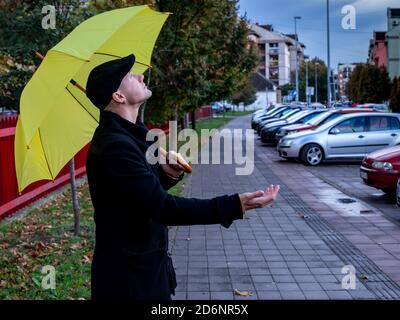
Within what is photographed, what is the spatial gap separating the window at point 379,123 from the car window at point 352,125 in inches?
9.2

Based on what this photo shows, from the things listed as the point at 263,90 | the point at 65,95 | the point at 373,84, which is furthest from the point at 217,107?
the point at 65,95

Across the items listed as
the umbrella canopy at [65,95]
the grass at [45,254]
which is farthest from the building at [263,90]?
the umbrella canopy at [65,95]

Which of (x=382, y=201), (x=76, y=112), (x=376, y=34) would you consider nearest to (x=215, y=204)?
(x=76, y=112)

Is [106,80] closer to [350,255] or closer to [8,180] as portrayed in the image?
[350,255]

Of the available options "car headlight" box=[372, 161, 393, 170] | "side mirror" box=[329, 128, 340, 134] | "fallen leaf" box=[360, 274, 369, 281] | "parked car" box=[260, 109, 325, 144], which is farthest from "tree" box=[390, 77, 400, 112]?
Result: "fallen leaf" box=[360, 274, 369, 281]

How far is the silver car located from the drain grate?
6.83 m

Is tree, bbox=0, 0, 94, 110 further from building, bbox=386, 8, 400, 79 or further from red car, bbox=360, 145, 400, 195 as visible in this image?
building, bbox=386, 8, 400, 79

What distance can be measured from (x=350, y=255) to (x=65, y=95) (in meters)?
4.54

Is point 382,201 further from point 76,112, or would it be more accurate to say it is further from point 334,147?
point 76,112

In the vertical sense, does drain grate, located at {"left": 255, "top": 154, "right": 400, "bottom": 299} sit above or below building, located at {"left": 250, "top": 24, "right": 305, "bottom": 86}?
below

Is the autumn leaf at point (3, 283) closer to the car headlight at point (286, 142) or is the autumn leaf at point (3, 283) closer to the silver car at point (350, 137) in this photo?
the silver car at point (350, 137)

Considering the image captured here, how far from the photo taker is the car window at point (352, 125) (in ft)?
60.2

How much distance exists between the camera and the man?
2562 mm

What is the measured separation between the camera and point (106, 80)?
2.81m
